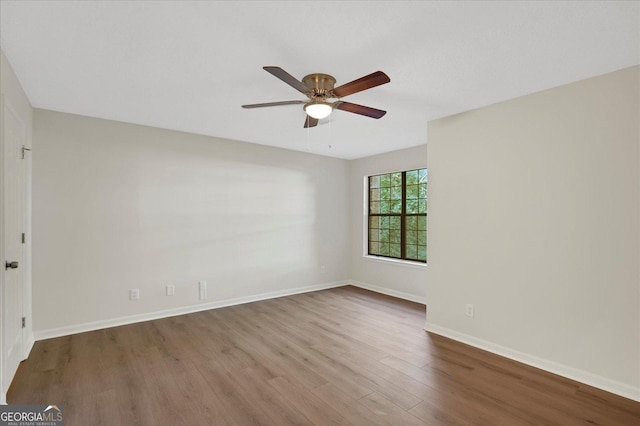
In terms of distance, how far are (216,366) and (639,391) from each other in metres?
3.22

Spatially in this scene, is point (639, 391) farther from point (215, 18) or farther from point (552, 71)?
point (215, 18)

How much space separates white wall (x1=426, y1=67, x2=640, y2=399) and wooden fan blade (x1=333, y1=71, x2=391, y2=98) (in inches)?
66.5

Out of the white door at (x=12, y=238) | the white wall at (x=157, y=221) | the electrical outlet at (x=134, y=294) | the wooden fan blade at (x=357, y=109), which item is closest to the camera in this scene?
the white door at (x=12, y=238)

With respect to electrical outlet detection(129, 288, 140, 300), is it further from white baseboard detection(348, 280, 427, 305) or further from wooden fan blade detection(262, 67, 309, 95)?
white baseboard detection(348, 280, 427, 305)

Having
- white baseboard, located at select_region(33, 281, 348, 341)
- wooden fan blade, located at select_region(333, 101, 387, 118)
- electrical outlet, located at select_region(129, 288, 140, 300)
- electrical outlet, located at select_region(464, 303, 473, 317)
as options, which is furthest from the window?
electrical outlet, located at select_region(129, 288, 140, 300)

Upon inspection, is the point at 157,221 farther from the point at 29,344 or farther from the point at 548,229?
the point at 548,229

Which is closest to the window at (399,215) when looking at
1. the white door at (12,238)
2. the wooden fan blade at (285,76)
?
the wooden fan blade at (285,76)

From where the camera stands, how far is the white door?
2.12 metres

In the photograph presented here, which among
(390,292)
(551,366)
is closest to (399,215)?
(390,292)

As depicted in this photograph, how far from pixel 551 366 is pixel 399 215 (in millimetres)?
2954

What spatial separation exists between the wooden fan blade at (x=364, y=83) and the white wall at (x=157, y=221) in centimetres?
270

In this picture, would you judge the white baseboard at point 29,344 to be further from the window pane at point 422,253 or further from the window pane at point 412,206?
the window pane at point 412,206

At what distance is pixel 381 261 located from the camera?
5.26 meters

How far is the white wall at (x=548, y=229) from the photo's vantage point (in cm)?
225
